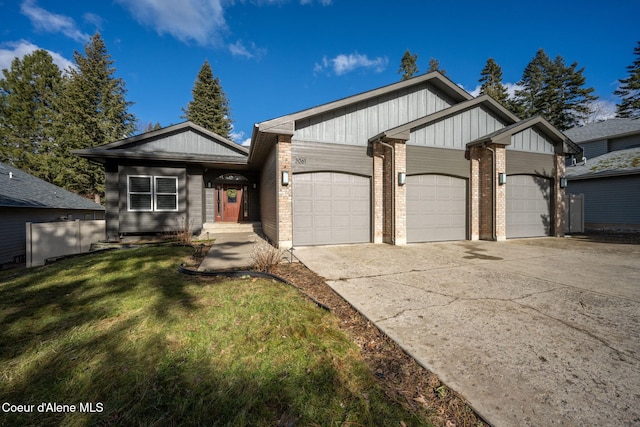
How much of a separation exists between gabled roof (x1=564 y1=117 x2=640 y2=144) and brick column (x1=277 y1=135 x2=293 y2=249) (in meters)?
23.9

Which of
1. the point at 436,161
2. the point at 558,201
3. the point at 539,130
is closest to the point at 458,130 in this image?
the point at 436,161

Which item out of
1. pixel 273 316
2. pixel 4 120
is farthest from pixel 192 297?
pixel 4 120

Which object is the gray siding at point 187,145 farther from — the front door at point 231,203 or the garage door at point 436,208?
the garage door at point 436,208

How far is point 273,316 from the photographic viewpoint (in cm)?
297

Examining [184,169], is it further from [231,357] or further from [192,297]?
[231,357]

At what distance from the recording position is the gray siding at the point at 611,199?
13359 millimetres

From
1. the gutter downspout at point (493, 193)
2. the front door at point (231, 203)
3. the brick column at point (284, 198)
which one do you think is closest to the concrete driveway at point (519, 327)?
the brick column at point (284, 198)

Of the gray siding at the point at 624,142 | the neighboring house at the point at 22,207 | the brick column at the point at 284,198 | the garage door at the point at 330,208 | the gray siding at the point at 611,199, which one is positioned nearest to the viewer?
the brick column at the point at 284,198

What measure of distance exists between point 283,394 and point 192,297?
2444 mm

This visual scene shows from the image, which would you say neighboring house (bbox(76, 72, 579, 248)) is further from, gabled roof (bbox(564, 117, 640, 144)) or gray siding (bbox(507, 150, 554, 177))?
gabled roof (bbox(564, 117, 640, 144))

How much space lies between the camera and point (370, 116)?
9062 mm

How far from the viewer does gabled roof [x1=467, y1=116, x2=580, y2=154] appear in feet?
30.4

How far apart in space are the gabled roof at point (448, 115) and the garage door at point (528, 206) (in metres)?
2.74

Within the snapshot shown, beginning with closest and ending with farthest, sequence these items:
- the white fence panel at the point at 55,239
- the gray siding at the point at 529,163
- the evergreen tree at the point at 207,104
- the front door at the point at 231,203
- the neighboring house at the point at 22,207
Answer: the white fence panel at the point at 55,239 → the gray siding at the point at 529,163 → the neighboring house at the point at 22,207 → the front door at the point at 231,203 → the evergreen tree at the point at 207,104
